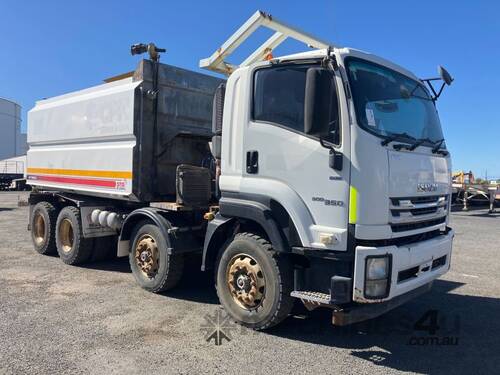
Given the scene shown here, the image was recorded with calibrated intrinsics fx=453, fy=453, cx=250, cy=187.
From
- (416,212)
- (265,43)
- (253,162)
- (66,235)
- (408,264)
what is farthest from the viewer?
(66,235)

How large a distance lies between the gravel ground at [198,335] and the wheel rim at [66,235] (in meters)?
1.19

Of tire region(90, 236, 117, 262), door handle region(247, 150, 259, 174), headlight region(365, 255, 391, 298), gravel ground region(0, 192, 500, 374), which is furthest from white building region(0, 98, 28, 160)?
headlight region(365, 255, 391, 298)

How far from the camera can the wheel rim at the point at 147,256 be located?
6.16m

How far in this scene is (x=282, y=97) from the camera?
4.62 metres

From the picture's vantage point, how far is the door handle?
482 centimetres

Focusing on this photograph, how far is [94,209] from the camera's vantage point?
7.64m

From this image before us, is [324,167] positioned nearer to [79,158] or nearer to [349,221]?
[349,221]

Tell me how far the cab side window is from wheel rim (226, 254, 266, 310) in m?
1.50

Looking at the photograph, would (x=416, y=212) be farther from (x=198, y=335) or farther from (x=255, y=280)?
(x=198, y=335)

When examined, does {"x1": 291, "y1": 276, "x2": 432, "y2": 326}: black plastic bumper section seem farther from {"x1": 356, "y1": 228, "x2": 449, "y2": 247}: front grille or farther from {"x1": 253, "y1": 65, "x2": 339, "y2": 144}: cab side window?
{"x1": 253, "y1": 65, "x2": 339, "y2": 144}: cab side window

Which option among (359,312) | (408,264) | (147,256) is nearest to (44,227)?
(147,256)

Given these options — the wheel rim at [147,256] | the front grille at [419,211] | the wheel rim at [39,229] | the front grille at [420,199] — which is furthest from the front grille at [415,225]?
the wheel rim at [39,229]

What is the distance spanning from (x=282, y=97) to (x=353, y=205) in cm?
136

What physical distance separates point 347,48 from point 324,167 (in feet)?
3.89
